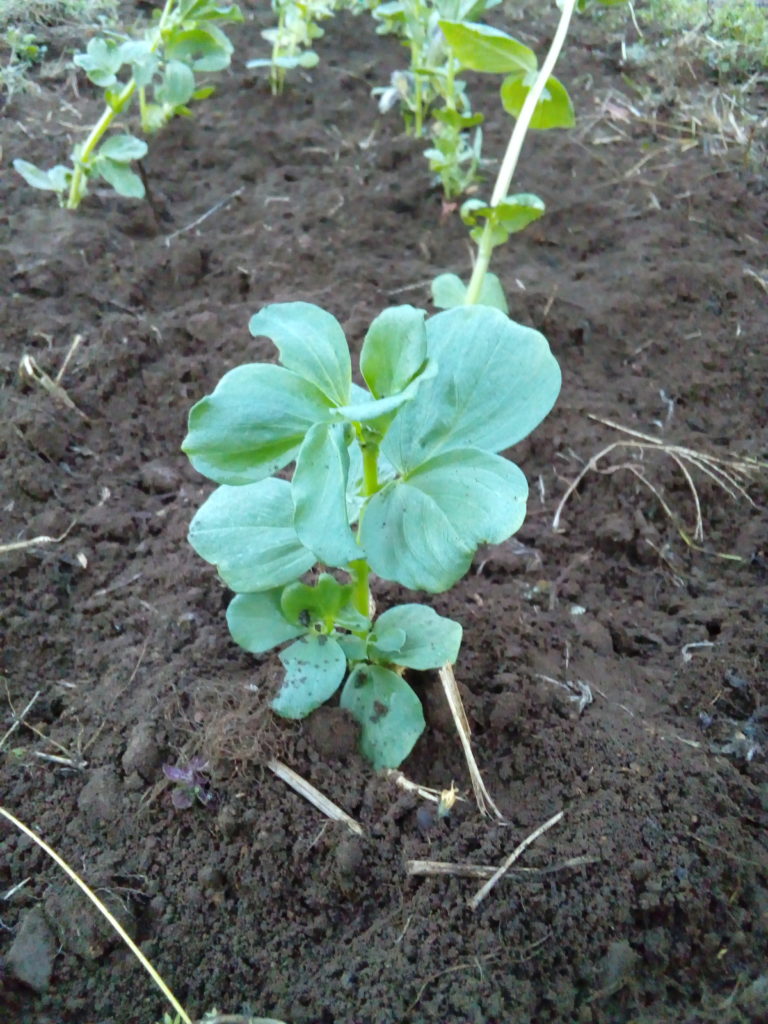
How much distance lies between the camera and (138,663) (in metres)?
1.42

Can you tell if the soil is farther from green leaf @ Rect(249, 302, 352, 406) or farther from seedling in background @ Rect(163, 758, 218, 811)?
green leaf @ Rect(249, 302, 352, 406)

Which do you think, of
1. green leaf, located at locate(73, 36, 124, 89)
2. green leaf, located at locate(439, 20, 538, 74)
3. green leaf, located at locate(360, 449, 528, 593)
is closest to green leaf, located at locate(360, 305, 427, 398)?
green leaf, located at locate(360, 449, 528, 593)

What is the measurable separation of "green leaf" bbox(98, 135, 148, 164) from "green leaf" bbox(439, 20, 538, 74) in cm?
90

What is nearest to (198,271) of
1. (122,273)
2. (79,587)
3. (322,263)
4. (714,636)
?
(122,273)

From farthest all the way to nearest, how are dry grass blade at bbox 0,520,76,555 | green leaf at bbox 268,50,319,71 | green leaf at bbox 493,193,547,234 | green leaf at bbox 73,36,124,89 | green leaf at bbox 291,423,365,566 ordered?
green leaf at bbox 268,50,319,71, green leaf at bbox 73,36,124,89, green leaf at bbox 493,193,547,234, dry grass blade at bbox 0,520,76,555, green leaf at bbox 291,423,365,566

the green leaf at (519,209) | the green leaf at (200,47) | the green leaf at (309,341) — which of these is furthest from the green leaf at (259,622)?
the green leaf at (200,47)

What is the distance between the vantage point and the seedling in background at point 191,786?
4.02 ft

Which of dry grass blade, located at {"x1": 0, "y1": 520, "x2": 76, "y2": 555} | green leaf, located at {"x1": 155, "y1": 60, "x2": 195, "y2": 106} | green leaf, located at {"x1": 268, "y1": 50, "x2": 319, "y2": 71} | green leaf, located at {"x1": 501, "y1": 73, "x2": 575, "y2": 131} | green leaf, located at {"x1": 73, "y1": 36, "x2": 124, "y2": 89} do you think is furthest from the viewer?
green leaf, located at {"x1": 268, "y1": 50, "x2": 319, "y2": 71}

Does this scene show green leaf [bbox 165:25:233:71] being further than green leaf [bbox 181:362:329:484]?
Yes

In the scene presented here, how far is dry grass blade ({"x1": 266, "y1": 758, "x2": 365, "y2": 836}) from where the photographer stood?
3.93 ft

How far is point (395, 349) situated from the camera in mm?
1036

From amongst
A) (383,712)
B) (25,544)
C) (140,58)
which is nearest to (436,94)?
(140,58)

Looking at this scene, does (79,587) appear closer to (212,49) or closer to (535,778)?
(535,778)

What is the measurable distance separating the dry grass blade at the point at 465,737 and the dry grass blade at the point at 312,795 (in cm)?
18
